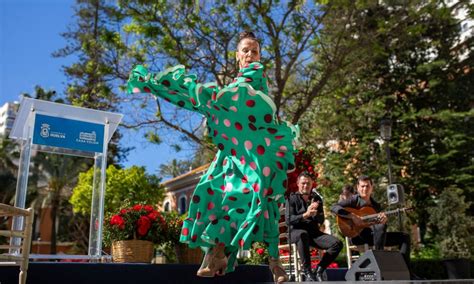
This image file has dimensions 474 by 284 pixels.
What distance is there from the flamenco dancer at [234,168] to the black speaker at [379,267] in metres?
1.01

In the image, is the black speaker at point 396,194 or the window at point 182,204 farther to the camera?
the window at point 182,204

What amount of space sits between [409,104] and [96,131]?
16375mm

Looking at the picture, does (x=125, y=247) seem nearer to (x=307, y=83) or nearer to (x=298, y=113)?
(x=298, y=113)

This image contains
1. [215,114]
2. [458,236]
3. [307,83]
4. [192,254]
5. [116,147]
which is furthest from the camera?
[116,147]

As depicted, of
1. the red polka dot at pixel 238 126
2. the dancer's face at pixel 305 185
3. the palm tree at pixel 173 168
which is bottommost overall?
the dancer's face at pixel 305 185

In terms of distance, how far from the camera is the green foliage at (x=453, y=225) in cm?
1474

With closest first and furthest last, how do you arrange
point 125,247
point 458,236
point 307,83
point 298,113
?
point 125,247
point 298,113
point 307,83
point 458,236

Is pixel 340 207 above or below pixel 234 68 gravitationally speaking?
below

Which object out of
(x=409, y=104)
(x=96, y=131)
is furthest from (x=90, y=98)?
(x=409, y=104)

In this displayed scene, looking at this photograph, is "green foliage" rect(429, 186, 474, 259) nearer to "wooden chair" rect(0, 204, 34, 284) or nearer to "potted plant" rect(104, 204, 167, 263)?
"potted plant" rect(104, 204, 167, 263)

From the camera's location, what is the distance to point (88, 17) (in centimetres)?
1581

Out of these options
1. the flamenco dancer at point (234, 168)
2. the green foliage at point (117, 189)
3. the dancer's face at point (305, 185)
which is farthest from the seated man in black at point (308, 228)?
the green foliage at point (117, 189)

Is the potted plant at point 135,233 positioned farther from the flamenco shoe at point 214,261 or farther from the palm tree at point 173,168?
the palm tree at point 173,168

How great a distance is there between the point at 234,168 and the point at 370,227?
253cm
